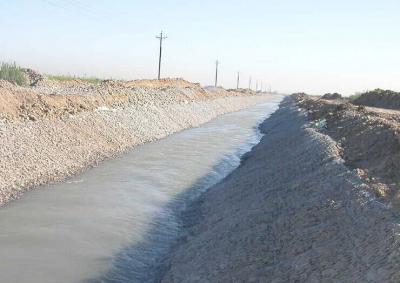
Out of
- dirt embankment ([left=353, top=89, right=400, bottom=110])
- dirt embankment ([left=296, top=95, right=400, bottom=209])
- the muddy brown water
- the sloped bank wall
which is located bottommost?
the muddy brown water

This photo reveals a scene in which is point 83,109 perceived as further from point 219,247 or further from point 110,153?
point 219,247

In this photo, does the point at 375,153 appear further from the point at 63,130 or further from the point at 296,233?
the point at 63,130

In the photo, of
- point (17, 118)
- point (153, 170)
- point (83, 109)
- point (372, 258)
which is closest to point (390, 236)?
point (372, 258)

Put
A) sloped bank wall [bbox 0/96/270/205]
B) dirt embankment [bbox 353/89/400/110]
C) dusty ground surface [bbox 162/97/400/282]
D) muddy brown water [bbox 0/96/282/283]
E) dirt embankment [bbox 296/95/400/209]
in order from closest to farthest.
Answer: dusty ground surface [bbox 162/97/400/282] → dirt embankment [bbox 296/95/400/209] → muddy brown water [bbox 0/96/282/283] → sloped bank wall [bbox 0/96/270/205] → dirt embankment [bbox 353/89/400/110]

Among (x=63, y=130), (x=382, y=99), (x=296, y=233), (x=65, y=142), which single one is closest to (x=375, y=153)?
(x=296, y=233)

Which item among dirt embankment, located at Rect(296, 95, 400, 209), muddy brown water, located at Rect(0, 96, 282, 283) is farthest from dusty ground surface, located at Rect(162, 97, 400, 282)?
muddy brown water, located at Rect(0, 96, 282, 283)

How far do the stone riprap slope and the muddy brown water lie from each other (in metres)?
0.85

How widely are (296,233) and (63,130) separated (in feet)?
52.9

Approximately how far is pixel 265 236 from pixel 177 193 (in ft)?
27.7

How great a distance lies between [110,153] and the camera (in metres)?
24.3

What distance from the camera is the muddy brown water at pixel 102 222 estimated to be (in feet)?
35.2

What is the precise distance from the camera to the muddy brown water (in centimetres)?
1072

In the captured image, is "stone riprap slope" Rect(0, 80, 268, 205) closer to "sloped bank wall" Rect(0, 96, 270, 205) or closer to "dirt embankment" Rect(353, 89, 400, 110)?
"sloped bank wall" Rect(0, 96, 270, 205)

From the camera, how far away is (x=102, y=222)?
1393cm
